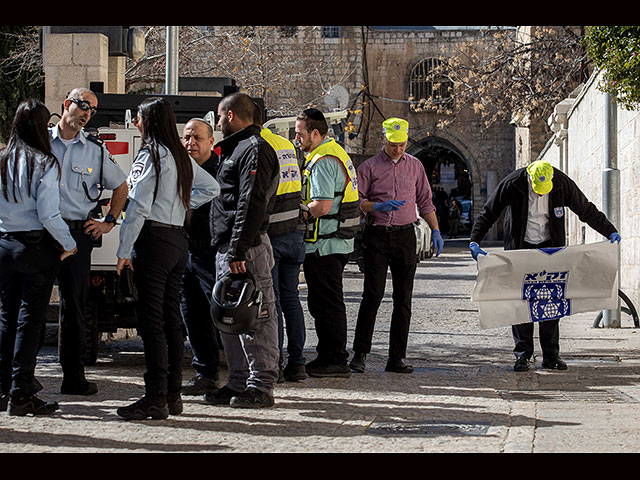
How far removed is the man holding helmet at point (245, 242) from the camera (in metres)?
6.54

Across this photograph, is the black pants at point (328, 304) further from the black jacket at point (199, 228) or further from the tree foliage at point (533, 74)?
the tree foliage at point (533, 74)

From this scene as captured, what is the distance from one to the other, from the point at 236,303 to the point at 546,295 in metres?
3.28

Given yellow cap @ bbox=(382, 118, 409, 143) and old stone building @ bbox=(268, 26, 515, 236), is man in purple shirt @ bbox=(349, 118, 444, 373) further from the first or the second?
old stone building @ bbox=(268, 26, 515, 236)

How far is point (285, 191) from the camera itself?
7602 mm

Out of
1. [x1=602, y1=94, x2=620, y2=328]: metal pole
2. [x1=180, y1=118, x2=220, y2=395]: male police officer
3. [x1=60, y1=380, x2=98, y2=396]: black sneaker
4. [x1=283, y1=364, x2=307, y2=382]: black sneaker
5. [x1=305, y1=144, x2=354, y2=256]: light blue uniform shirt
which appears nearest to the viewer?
[x1=60, y1=380, x2=98, y2=396]: black sneaker

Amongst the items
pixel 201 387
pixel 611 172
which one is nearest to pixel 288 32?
pixel 611 172

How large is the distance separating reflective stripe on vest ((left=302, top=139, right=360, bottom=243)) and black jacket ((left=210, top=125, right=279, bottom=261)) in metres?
1.24

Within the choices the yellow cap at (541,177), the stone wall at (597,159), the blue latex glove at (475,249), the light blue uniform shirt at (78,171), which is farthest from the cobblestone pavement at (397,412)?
the stone wall at (597,159)

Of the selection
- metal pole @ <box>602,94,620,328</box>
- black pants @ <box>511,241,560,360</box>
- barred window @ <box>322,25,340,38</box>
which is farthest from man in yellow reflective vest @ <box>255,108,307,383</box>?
barred window @ <box>322,25,340,38</box>

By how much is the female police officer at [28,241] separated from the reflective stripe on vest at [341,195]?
2.25 metres

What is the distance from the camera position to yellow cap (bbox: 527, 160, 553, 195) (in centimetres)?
865
